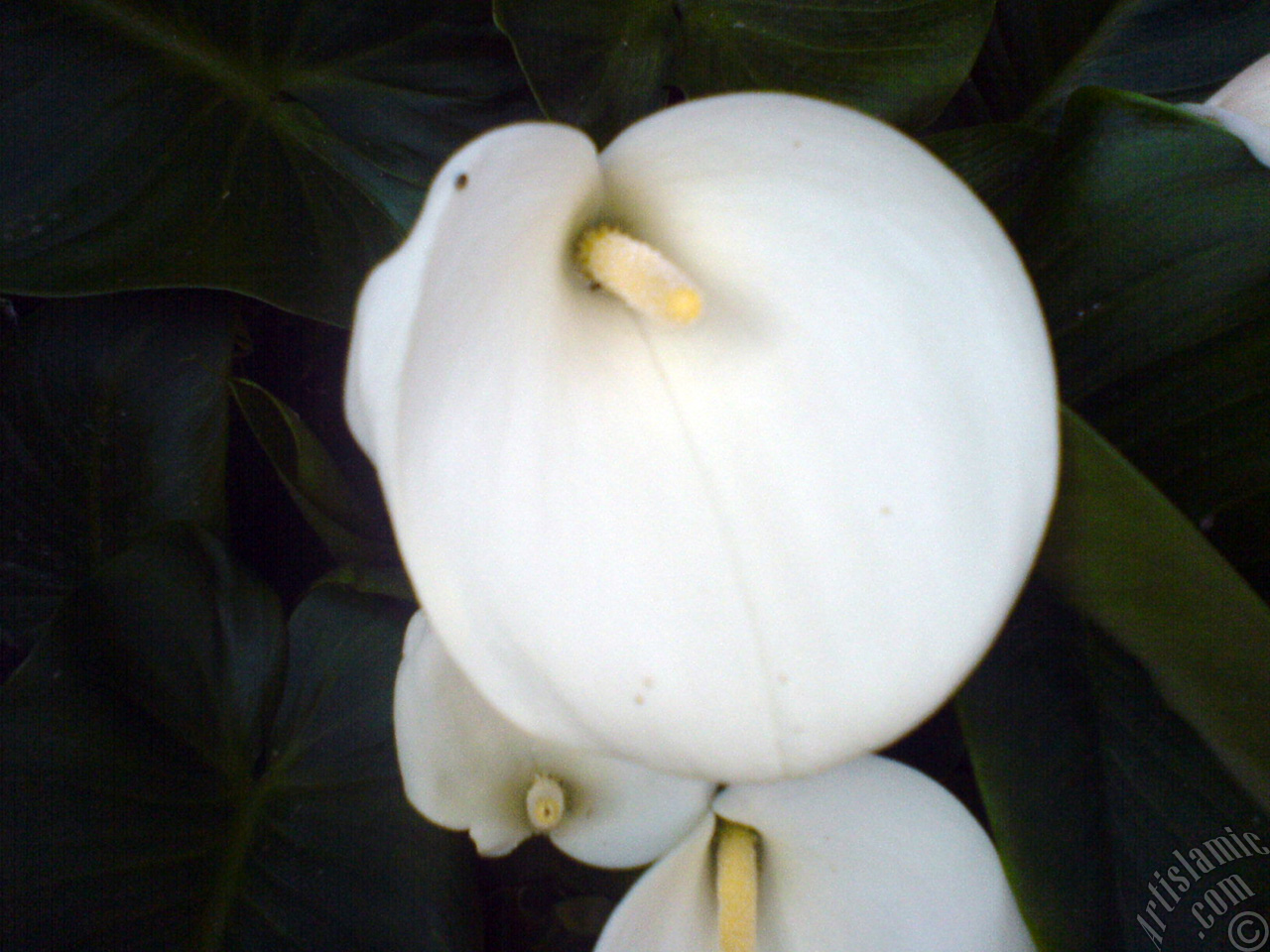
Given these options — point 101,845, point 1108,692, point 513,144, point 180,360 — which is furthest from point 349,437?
point 1108,692

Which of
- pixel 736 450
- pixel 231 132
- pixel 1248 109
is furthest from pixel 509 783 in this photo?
pixel 1248 109

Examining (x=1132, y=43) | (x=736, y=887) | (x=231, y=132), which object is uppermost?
(x=1132, y=43)

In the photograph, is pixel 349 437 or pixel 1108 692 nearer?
pixel 1108 692

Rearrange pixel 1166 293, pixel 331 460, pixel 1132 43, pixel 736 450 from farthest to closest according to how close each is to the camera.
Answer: pixel 1132 43
pixel 331 460
pixel 1166 293
pixel 736 450

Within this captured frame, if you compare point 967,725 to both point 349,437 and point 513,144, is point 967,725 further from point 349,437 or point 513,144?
point 349,437

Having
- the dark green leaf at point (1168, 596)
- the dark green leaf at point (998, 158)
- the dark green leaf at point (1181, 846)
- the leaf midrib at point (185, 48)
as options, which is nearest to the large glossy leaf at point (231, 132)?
the leaf midrib at point (185, 48)

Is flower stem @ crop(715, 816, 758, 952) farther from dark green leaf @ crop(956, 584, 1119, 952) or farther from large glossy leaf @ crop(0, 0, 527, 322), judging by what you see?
large glossy leaf @ crop(0, 0, 527, 322)

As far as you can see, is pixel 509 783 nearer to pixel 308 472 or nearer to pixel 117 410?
pixel 308 472

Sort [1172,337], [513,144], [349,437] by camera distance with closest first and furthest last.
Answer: [513,144] → [1172,337] → [349,437]
